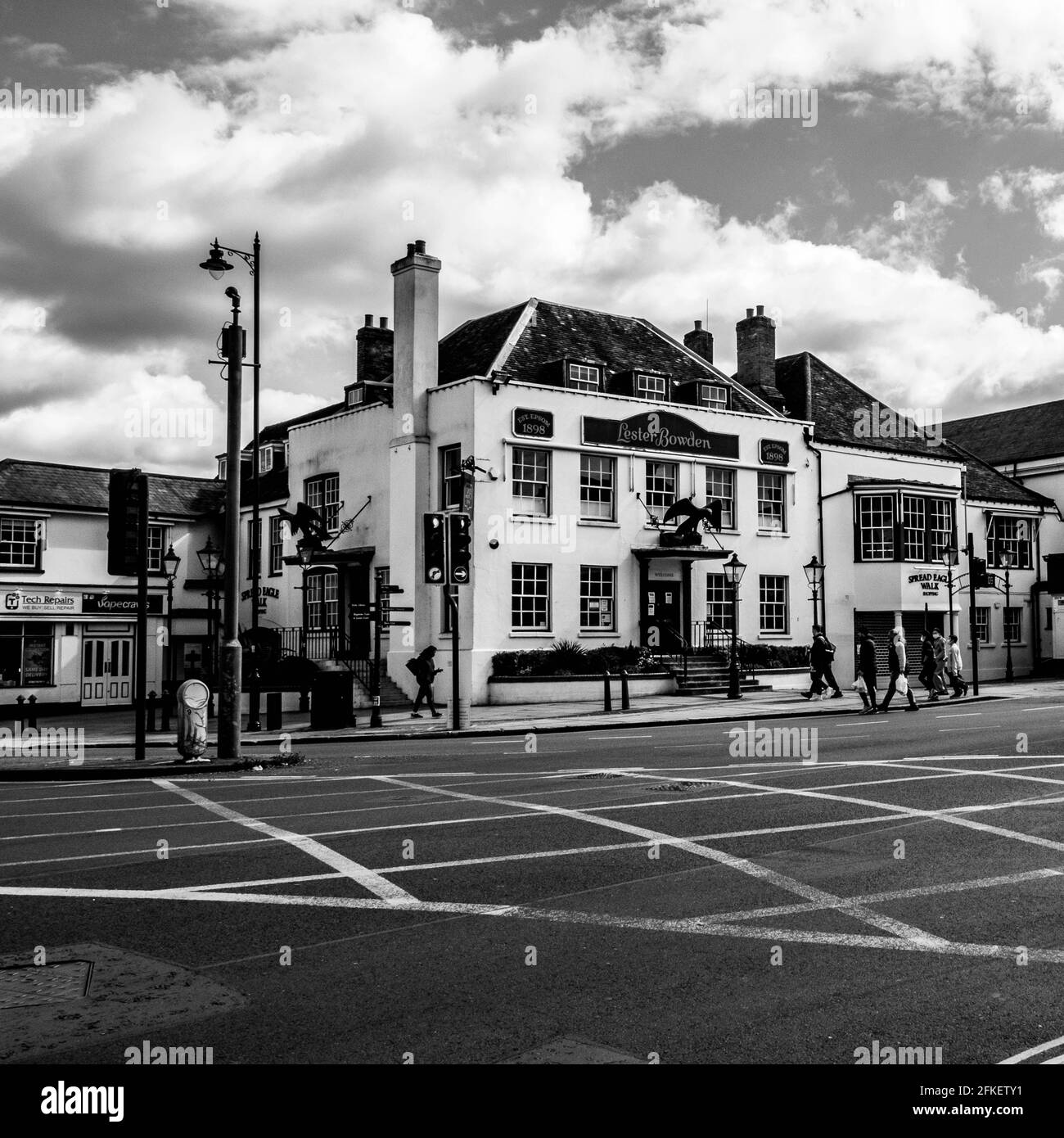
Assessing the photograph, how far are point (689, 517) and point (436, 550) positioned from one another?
569 inches

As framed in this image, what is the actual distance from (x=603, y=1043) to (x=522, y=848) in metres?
4.43

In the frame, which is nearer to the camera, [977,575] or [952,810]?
[952,810]

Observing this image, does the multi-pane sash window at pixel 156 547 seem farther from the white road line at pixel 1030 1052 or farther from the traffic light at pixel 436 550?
the white road line at pixel 1030 1052

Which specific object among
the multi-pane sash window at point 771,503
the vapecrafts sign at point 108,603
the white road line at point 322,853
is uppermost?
the multi-pane sash window at point 771,503

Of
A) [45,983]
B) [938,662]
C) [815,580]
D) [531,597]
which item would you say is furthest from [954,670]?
[45,983]

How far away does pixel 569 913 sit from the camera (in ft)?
23.4

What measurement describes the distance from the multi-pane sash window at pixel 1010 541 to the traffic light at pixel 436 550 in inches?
1200

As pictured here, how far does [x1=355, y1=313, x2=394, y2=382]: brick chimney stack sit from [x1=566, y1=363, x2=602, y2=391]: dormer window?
787cm

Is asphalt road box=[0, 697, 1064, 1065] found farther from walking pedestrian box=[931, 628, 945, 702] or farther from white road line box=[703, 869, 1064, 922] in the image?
walking pedestrian box=[931, 628, 945, 702]

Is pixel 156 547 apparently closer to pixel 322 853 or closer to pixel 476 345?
pixel 476 345

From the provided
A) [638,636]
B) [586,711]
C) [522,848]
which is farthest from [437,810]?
[638,636]

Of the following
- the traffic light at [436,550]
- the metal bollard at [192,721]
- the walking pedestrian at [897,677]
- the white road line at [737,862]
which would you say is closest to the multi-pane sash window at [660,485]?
the walking pedestrian at [897,677]

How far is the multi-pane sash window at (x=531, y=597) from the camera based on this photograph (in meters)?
33.0
